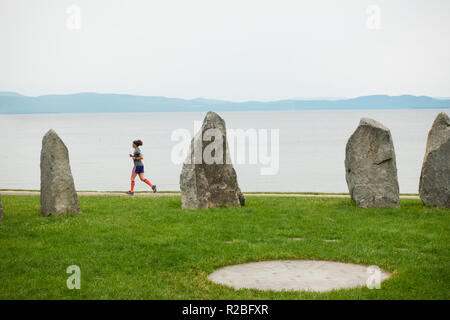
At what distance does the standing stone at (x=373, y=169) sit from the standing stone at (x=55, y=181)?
26.5ft

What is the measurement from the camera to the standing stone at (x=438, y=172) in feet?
51.6

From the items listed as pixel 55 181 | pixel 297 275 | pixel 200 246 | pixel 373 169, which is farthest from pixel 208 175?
pixel 297 275

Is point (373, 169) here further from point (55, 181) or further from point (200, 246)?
point (55, 181)

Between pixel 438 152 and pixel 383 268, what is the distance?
23.9 ft

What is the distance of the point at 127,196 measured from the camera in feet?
64.0

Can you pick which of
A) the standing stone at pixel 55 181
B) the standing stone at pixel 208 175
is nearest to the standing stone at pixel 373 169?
the standing stone at pixel 208 175

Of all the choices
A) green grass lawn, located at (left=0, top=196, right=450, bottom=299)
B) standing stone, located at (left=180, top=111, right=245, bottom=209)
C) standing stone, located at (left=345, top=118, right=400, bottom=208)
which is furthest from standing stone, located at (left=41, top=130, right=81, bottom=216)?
standing stone, located at (left=345, top=118, right=400, bottom=208)

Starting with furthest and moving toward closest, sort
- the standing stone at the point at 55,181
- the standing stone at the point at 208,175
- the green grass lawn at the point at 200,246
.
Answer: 1. the standing stone at the point at 208,175
2. the standing stone at the point at 55,181
3. the green grass lawn at the point at 200,246

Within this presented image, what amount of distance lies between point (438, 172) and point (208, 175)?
21.9ft

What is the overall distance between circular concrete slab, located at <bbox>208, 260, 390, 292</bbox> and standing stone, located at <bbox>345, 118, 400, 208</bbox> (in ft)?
19.8

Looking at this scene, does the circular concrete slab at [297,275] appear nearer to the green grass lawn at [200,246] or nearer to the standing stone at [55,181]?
the green grass lawn at [200,246]

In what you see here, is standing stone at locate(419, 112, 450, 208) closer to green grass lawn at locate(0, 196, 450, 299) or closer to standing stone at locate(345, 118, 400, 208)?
green grass lawn at locate(0, 196, 450, 299)

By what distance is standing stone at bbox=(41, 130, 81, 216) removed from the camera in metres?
14.6
